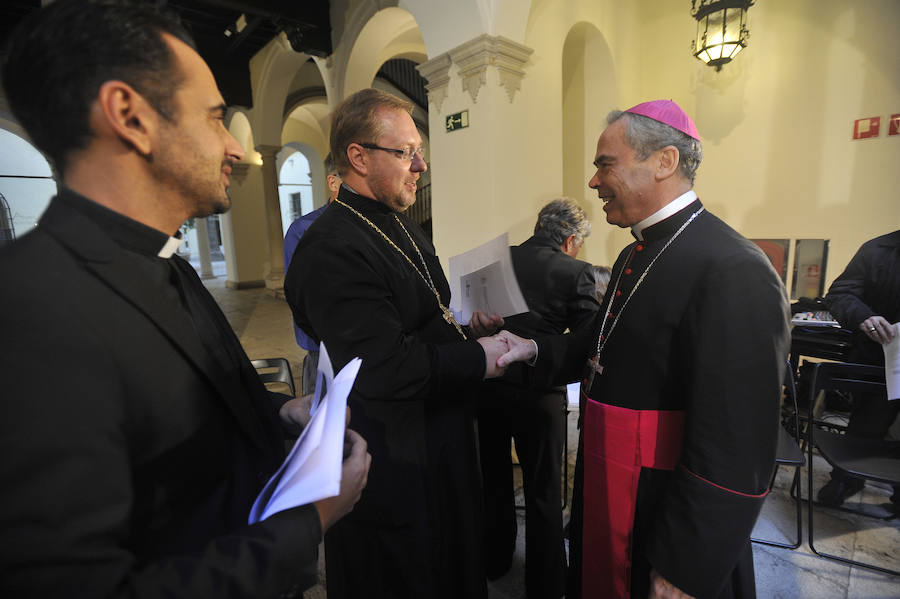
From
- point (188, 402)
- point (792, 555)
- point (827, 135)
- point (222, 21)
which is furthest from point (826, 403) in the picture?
point (222, 21)

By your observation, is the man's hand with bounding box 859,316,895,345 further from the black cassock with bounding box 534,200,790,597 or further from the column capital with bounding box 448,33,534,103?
the column capital with bounding box 448,33,534,103

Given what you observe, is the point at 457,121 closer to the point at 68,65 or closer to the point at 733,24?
the point at 733,24

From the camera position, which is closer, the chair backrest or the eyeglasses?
the eyeglasses

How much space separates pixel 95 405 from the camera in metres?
0.55

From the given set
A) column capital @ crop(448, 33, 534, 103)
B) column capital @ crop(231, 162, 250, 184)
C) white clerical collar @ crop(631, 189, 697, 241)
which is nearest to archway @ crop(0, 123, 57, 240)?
column capital @ crop(231, 162, 250, 184)

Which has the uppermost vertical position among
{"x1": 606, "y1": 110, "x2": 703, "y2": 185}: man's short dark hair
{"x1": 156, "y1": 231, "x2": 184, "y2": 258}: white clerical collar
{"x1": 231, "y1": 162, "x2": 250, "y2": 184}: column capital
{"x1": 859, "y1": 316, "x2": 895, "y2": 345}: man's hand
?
{"x1": 231, "y1": 162, "x2": 250, "y2": 184}: column capital

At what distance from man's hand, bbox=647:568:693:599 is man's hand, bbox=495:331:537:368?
70 centimetres

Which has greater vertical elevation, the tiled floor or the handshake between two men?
the handshake between two men

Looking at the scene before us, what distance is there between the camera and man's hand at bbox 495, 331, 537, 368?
4.86 ft

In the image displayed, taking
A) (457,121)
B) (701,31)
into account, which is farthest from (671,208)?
(701,31)

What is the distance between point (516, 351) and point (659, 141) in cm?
81

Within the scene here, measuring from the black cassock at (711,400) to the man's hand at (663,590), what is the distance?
0.03 m

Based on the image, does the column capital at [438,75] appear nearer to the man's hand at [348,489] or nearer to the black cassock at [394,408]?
the black cassock at [394,408]

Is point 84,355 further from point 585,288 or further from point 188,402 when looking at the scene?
point 585,288
